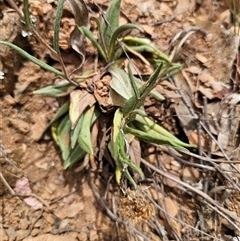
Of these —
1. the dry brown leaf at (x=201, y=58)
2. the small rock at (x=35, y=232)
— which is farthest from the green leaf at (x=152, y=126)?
the small rock at (x=35, y=232)

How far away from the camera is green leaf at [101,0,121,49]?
172 cm

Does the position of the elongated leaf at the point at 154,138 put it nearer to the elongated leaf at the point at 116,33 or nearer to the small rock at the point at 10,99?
the elongated leaf at the point at 116,33

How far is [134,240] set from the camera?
1793mm

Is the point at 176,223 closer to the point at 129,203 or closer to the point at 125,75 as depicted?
the point at 129,203

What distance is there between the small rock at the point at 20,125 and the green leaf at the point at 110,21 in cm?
62

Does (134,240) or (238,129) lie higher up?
(238,129)

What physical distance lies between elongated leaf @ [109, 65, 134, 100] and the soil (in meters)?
0.13

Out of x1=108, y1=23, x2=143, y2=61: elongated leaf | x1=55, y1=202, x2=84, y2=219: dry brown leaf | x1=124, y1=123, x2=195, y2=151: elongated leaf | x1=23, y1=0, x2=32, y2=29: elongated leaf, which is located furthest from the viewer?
x1=55, y1=202, x2=84, y2=219: dry brown leaf

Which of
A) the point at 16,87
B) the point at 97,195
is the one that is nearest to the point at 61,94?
the point at 16,87

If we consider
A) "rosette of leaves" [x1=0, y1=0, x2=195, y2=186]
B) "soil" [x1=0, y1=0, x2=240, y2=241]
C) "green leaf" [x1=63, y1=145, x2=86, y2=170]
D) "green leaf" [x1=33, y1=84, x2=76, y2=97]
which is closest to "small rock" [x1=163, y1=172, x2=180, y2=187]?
"soil" [x1=0, y1=0, x2=240, y2=241]

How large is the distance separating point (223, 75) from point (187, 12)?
1.43 feet

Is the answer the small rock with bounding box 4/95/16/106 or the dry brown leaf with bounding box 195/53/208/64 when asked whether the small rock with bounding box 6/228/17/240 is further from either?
the dry brown leaf with bounding box 195/53/208/64

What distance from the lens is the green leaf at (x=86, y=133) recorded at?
1.57m

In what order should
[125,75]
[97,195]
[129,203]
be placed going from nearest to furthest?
[129,203]
[125,75]
[97,195]
